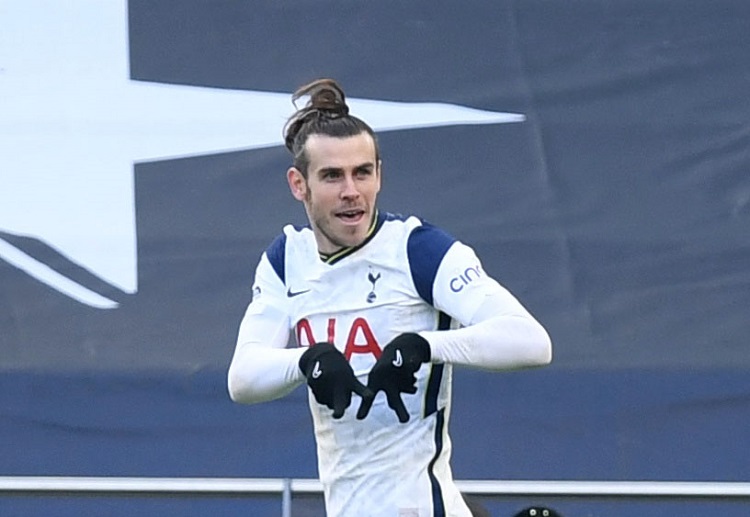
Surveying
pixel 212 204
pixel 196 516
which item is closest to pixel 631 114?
pixel 212 204

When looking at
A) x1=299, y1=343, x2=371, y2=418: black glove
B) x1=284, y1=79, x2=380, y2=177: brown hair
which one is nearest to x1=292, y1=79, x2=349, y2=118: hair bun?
x1=284, y1=79, x2=380, y2=177: brown hair

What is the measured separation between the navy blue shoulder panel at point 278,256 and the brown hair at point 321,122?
0.16 metres

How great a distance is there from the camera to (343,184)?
8.02 ft

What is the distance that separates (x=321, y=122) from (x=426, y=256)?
29cm

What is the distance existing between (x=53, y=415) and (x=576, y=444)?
1.29 meters

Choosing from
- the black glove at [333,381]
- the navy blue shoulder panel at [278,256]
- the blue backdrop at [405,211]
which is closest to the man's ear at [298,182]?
the navy blue shoulder panel at [278,256]

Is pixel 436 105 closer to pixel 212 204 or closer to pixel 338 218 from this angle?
pixel 212 204

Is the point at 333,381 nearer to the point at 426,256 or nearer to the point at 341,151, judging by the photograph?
the point at 426,256

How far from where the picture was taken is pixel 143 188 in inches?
152

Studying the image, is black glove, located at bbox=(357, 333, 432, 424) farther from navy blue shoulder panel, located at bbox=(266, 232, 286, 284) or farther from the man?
navy blue shoulder panel, located at bbox=(266, 232, 286, 284)

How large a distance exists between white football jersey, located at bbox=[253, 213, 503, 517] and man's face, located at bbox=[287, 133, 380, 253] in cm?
4

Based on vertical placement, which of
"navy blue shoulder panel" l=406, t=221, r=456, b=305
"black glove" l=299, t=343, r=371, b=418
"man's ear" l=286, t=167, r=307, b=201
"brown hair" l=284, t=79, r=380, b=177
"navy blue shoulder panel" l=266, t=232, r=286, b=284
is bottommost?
"black glove" l=299, t=343, r=371, b=418

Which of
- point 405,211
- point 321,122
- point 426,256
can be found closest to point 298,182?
point 321,122

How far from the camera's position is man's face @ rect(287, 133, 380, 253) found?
2.44 m
